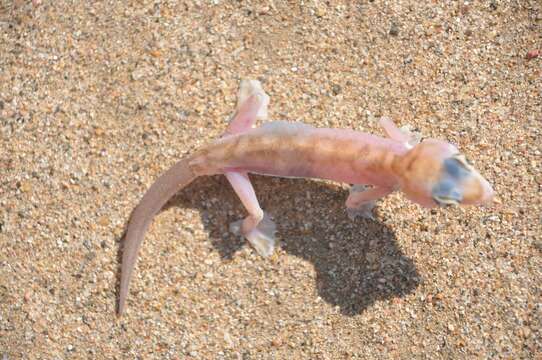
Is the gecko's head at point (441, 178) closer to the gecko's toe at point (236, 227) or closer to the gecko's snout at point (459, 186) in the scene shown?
the gecko's snout at point (459, 186)

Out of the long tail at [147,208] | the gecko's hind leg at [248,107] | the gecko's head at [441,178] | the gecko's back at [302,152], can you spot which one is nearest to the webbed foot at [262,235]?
the gecko's back at [302,152]

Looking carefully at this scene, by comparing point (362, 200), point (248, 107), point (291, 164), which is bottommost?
point (362, 200)

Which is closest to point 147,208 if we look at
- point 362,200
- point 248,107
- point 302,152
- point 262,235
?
point 262,235

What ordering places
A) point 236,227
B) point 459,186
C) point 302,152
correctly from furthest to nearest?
1. point 236,227
2. point 302,152
3. point 459,186

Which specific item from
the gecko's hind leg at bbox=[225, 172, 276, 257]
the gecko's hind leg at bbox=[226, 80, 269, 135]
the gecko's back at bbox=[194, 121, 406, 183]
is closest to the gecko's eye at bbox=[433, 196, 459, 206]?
the gecko's back at bbox=[194, 121, 406, 183]

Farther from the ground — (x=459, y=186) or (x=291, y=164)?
(x=459, y=186)

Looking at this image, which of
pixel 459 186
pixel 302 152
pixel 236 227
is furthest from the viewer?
pixel 236 227

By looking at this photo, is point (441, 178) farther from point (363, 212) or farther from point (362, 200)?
point (363, 212)

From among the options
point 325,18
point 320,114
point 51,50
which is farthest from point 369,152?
point 51,50
